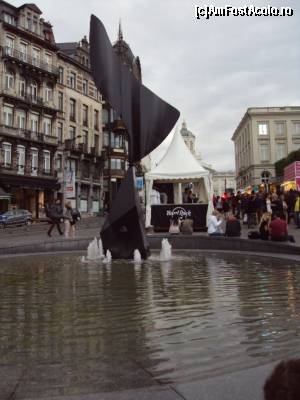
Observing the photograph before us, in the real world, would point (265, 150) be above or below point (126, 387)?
above

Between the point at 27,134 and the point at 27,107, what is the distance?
2.84m

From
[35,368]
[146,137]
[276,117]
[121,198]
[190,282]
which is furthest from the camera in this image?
[276,117]

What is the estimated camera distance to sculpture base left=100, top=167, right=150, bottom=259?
11172mm

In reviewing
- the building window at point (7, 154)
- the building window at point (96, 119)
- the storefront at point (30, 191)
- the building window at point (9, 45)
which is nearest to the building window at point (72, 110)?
the building window at point (96, 119)

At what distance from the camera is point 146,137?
39.7 feet

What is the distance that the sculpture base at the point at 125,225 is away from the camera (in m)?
11.2

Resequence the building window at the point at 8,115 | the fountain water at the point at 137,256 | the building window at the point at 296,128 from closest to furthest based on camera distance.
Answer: the fountain water at the point at 137,256
the building window at the point at 8,115
the building window at the point at 296,128

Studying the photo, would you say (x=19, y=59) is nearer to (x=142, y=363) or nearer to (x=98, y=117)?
(x=98, y=117)

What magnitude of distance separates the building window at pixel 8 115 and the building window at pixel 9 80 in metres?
1.94

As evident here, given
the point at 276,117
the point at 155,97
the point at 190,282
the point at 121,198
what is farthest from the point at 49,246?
the point at 276,117

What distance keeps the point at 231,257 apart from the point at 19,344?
28.7 ft

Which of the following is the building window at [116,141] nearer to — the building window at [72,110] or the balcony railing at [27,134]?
the building window at [72,110]

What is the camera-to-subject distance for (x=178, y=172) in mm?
19953

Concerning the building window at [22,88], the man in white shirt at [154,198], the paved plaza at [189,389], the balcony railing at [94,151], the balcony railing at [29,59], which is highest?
the balcony railing at [29,59]
